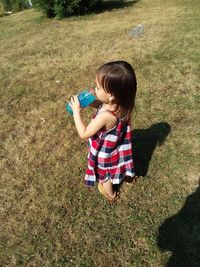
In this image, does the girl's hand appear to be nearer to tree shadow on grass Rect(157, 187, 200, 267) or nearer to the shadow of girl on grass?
the shadow of girl on grass

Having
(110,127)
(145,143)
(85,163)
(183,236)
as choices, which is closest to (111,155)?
(110,127)

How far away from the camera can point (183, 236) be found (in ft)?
9.84

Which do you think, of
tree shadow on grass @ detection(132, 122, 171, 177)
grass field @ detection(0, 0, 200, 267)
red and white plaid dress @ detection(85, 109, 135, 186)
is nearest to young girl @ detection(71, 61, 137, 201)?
red and white plaid dress @ detection(85, 109, 135, 186)

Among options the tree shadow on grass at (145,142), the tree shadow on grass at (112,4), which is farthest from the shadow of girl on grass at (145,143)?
the tree shadow on grass at (112,4)

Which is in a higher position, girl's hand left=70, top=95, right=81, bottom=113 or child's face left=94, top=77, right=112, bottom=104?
child's face left=94, top=77, right=112, bottom=104

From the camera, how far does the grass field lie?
2.98 metres

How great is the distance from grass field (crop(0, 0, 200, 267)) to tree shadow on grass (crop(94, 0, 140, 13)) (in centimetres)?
382

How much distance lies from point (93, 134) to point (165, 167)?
1.26 meters

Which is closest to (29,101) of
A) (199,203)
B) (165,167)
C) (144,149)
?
(144,149)

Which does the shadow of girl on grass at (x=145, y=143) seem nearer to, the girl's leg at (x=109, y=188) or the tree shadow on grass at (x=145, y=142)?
the tree shadow on grass at (x=145, y=142)

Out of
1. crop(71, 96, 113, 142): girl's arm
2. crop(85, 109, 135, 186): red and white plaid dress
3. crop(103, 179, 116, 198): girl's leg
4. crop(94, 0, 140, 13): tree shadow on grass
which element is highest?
crop(71, 96, 113, 142): girl's arm

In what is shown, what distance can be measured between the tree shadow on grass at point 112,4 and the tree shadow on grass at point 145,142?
7.33 meters

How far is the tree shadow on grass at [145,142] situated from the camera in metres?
3.80

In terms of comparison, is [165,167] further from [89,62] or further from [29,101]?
[89,62]
